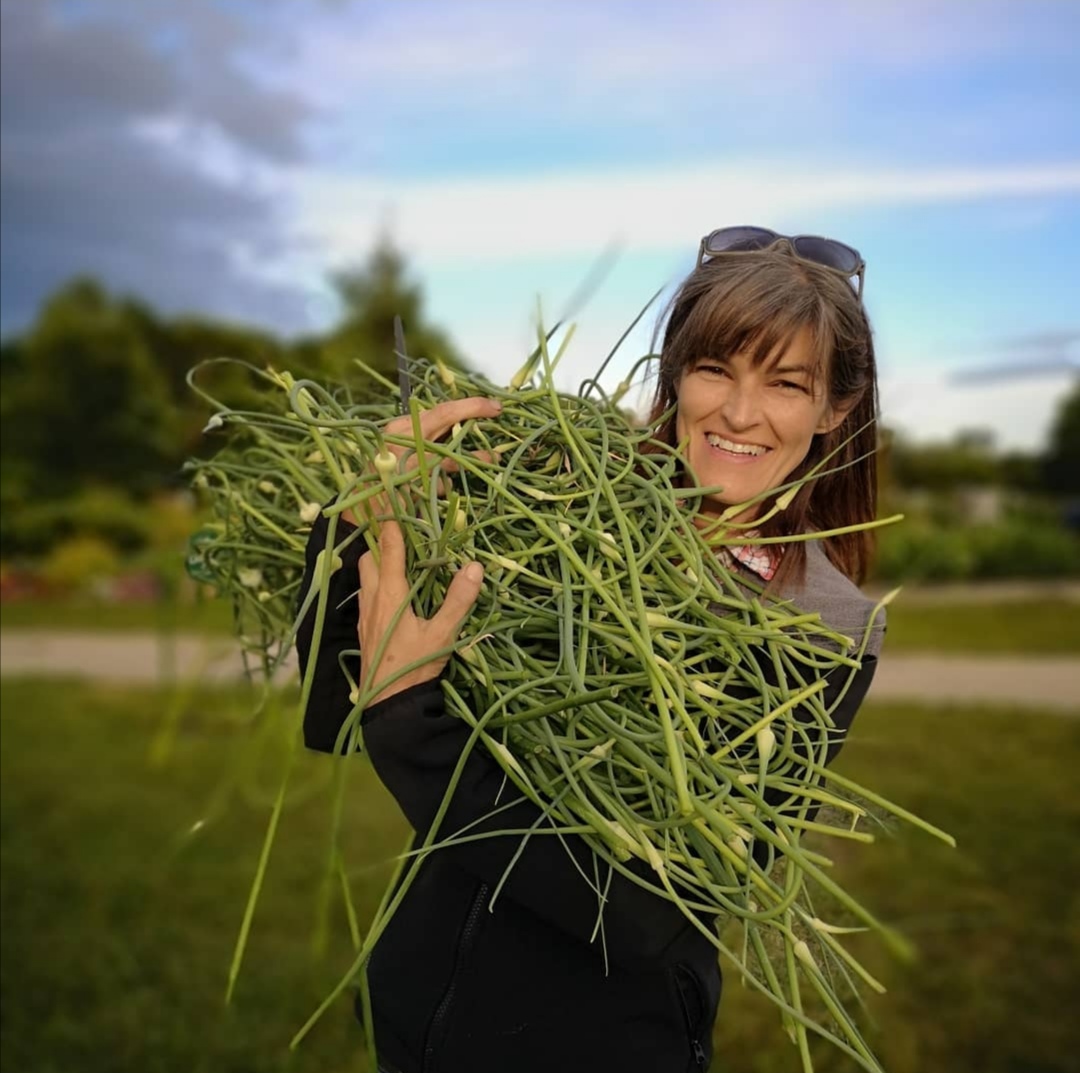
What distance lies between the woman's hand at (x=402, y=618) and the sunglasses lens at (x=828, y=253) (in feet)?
1.84

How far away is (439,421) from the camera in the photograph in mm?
1061

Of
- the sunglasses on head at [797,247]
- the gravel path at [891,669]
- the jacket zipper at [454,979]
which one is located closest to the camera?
the jacket zipper at [454,979]

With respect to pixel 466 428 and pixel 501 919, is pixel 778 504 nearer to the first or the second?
pixel 466 428

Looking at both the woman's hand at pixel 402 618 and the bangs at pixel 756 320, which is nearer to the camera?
the woman's hand at pixel 402 618

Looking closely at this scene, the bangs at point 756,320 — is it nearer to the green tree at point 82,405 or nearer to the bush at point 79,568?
the bush at point 79,568

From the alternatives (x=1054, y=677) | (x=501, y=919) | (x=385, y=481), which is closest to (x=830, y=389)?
(x=385, y=481)

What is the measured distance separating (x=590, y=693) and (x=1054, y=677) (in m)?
6.61

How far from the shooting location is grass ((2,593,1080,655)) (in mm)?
7738

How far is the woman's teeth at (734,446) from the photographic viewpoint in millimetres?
1174

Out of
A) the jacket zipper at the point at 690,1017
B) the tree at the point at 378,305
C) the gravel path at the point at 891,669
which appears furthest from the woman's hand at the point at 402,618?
the tree at the point at 378,305

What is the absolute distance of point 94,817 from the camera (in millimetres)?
4363

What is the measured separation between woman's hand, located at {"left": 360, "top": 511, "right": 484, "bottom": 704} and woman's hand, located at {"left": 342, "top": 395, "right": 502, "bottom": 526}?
0.04m

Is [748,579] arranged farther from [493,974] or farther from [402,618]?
[493,974]

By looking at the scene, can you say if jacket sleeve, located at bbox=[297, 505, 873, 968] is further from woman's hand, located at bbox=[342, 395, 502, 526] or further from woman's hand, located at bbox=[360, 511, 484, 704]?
woman's hand, located at bbox=[342, 395, 502, 526]
